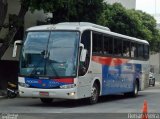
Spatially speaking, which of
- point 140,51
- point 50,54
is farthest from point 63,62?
point 140,51

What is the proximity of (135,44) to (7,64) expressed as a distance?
29.5ft

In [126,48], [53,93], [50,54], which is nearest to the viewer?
[53,93]

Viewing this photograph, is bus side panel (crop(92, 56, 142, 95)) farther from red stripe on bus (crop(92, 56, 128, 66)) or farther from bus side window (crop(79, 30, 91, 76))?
bus side window (crop(79, 30, 91, 76))

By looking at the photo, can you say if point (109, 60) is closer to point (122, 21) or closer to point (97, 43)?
point (97, 43)

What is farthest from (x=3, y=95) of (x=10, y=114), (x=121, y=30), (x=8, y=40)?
(x=121, y=30)

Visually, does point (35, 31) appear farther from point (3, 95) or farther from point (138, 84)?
point (138, 84)

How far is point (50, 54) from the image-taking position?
65.9 feet

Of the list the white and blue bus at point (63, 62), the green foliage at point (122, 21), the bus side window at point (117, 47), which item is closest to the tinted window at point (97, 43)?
the white and blue bus at point (63, 62)

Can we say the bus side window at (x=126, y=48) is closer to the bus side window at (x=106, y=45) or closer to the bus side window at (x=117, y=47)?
the bus side window at (x=117, y=47)

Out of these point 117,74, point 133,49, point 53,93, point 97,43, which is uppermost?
point 97,43

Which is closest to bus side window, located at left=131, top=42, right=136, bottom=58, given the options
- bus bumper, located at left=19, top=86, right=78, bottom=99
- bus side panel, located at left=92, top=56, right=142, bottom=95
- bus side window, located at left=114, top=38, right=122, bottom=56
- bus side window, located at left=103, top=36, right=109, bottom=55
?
bus side panel, located at left=92, top=56, right=142, bottom=95

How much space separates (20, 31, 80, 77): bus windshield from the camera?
1978 centimetres

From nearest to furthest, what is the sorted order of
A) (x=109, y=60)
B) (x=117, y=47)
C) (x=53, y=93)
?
(x=53, y=93) < (x=109, y=60) < (x=117, y=47)

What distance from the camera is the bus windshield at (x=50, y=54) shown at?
64.9 ft
